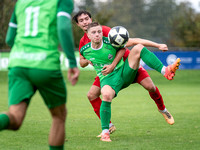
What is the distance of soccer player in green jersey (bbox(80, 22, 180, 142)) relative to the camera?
6398mm

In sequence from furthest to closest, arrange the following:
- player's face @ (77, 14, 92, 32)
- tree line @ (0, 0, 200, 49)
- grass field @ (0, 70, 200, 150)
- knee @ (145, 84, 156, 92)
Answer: tree line @ (0, 0, 200, 49)
player's face @ (77, 14, 92, 32)
knee @ (145, 84, 156, 92)
grass field @ (0, 70, 200, 150)

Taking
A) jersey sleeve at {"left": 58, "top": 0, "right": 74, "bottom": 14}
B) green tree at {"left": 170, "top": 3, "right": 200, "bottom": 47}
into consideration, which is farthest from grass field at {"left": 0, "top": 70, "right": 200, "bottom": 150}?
green tree at {"left": 170, "top": 3, "right": 200, "bottom": 47}

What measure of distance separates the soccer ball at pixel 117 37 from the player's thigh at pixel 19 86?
265 cm

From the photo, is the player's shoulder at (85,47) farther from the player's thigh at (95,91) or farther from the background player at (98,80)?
the player's thigh at (95,91)

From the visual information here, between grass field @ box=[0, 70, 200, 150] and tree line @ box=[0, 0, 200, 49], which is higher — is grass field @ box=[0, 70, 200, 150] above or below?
below

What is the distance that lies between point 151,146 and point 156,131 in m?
1.50

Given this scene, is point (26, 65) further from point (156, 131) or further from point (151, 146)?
point (156, 131)

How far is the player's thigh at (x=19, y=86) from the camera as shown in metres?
4.06

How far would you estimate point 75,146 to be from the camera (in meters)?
5.89

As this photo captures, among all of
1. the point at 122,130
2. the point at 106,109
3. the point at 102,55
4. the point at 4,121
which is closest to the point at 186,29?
the point at 122,130

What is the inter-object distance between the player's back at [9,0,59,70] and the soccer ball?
241cm

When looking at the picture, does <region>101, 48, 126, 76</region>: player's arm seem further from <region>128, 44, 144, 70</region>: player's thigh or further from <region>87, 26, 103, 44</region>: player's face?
Result: <region>87, 26, 103, 44</region>: player's face

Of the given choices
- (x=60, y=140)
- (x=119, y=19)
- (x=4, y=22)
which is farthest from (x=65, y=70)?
(x=119, y=19)

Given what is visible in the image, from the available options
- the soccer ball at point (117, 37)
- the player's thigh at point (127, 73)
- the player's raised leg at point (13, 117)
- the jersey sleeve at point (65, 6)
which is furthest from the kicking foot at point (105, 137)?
the jersey sleeve at point (65, 6)
